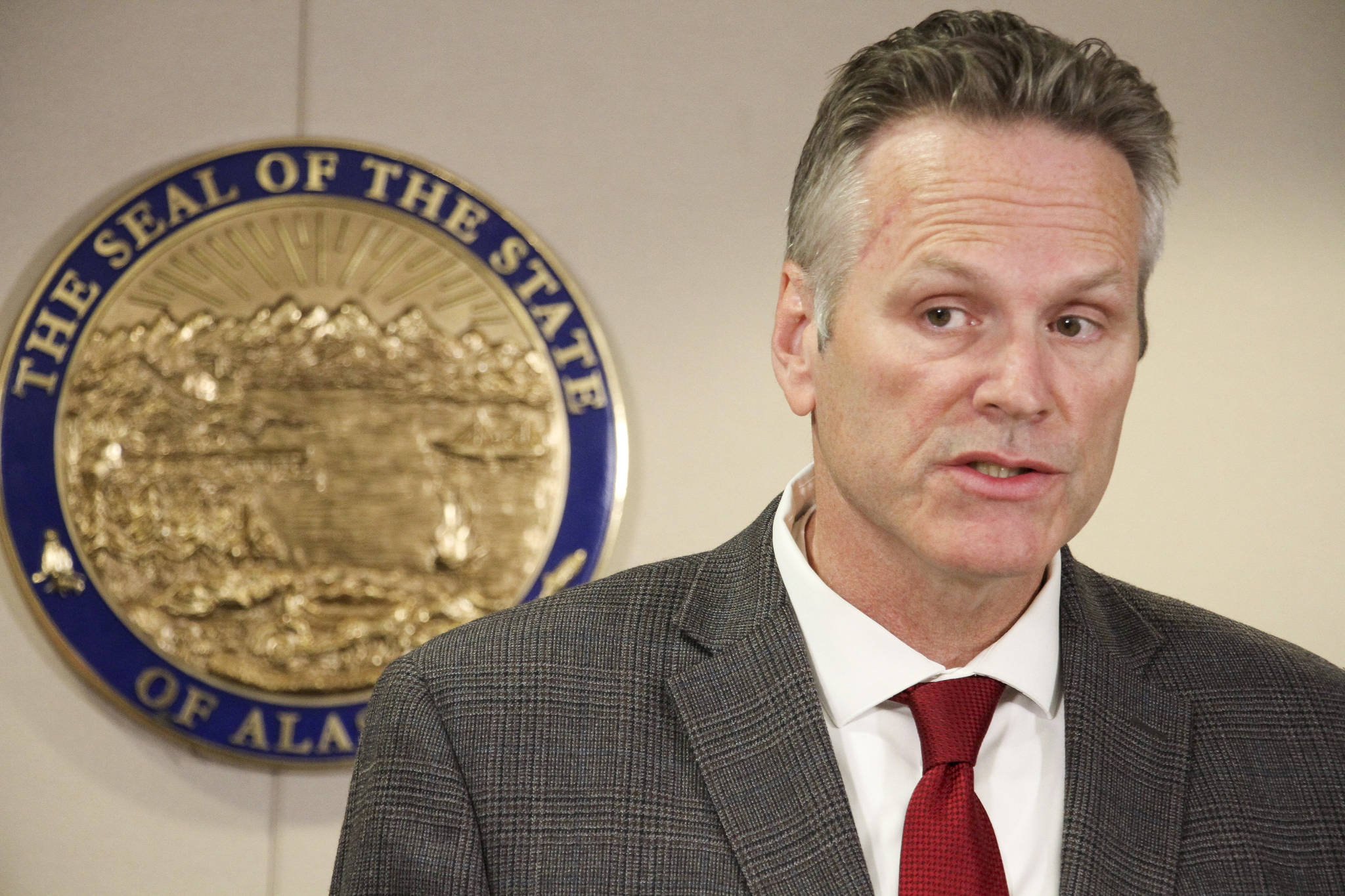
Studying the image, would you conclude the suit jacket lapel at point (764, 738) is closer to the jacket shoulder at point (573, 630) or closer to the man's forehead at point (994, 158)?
the jacket shoulder at point (573, 630)

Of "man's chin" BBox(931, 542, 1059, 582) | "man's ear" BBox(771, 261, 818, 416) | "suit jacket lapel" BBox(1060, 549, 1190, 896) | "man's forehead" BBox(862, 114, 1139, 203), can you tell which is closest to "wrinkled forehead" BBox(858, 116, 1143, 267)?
"man's forehead" BBox(862, 114, 1139, 203)

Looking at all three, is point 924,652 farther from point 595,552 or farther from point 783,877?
point 595,552

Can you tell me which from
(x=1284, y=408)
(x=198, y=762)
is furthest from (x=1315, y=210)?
(x=198, y=762)

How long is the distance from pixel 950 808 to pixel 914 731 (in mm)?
85

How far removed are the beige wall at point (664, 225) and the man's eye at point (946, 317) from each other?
1623mm

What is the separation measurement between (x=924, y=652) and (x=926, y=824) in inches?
6.5

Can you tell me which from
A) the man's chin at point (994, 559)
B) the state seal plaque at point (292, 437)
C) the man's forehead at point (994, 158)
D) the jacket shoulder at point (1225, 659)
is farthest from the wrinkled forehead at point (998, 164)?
the state seal plaque at point (292, 437)

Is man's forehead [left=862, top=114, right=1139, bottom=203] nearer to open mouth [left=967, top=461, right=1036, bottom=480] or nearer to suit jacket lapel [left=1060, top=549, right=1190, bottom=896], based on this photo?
open mouth [left=967, top=461, right=1036, bottom=480]

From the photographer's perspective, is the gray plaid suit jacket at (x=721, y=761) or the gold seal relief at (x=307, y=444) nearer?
the gray plaid suit jacket at (x=721, y=761)

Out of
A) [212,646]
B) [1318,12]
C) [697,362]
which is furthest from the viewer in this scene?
[1318,12]

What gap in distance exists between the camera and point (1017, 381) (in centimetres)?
99

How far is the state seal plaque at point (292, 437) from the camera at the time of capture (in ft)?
8.13

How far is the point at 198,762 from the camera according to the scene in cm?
251

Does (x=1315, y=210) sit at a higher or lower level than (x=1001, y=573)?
higher
